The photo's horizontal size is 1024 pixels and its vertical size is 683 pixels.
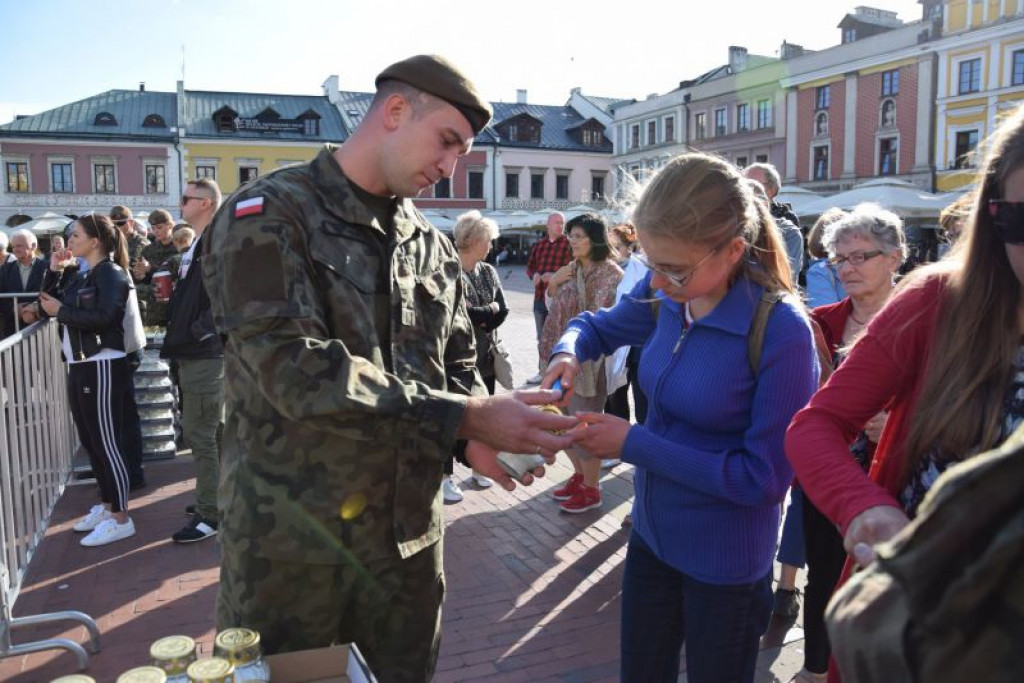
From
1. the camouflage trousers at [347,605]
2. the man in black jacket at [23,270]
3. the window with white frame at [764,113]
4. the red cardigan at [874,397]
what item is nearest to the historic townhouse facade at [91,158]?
the window with white frame at [764,113]

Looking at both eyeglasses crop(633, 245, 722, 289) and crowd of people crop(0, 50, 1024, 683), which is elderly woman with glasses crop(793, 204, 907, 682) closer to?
crowd of people crop(0, 50, 1024, 683)

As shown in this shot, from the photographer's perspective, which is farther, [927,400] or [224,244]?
[224,244]

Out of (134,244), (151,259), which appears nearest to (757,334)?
(151,259)

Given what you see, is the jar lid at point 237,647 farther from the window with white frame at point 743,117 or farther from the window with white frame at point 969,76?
the window with white frame at point 743,117

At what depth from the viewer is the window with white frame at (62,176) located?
43.3m

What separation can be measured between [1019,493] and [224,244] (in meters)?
1.67

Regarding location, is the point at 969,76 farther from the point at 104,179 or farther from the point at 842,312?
the point at 104,179

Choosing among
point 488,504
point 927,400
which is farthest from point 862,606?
point 488,504

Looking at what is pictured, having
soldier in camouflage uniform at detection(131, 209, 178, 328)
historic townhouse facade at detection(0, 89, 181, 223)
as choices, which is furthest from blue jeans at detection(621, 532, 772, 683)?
historic townhouse facade at detection(0, 89, 181, 223)

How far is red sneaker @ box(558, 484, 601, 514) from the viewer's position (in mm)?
5566

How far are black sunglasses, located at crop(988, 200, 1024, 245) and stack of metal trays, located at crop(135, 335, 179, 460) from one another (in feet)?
21.7

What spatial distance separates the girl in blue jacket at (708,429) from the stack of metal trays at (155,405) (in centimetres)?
568

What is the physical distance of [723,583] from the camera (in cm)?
212

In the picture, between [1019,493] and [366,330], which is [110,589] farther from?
[1019,493]
